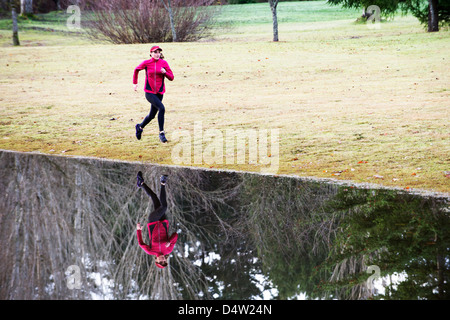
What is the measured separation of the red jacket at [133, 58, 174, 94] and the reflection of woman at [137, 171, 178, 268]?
10.8 feet

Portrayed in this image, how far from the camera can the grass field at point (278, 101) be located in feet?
37.1

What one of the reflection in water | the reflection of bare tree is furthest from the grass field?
the reflection of bare tree

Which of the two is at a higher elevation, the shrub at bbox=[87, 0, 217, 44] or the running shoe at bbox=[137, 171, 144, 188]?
the shrub at bbox=[87, 0, 217, 44]

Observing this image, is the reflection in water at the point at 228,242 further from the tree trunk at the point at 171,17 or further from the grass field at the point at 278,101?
the tree trunk at the point at 171,17

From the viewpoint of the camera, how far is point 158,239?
21.5 ft

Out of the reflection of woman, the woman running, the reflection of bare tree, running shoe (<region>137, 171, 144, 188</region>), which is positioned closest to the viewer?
the reflection of bare tree

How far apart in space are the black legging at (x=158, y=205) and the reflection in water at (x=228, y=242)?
0.32 feet

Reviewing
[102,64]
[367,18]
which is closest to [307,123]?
[102,64]

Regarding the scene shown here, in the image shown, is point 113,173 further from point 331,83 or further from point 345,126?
point 331,83

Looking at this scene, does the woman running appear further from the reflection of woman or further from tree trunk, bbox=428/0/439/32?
tree trunk, bbox=428/0/439/32

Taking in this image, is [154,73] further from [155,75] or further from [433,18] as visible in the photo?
[433,18]

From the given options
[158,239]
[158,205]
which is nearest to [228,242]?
[158,239]

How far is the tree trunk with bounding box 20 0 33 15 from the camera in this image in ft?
165

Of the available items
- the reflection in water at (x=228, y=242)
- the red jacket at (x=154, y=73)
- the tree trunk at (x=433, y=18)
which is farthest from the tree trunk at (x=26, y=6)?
the reflection in water at (x=228, y=242)
